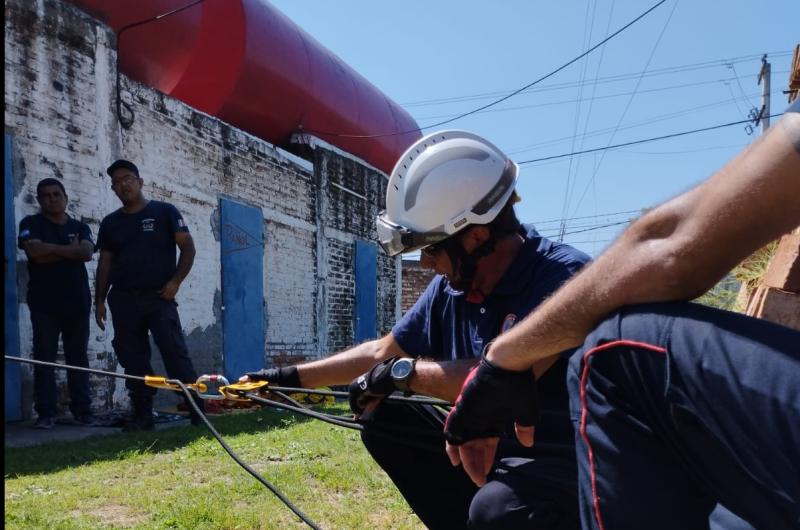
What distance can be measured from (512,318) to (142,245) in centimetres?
409

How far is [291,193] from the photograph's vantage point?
34.3 ft

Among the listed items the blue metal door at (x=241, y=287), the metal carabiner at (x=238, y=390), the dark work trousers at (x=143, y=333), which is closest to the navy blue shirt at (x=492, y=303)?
the metal carabiner at (x=238, y=390)

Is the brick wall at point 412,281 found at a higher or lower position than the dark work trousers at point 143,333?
higher

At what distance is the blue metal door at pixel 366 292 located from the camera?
1278 centimetres

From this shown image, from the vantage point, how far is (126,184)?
549 cm

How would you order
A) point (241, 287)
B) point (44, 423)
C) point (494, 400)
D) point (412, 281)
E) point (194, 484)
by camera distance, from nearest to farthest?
point (494, 400) < point (194, 484) < point (44, 423) < point (241, 287) < point (412, 281)

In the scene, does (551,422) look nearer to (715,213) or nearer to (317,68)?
(715,213)

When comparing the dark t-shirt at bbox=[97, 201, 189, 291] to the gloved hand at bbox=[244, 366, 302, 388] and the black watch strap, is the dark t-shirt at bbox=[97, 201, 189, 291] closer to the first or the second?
the gloved hand at bbox=[244, 366, 302, 388]

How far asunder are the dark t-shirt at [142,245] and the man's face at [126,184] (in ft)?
0.44

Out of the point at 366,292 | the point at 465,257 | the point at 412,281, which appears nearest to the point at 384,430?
the point at 465,257

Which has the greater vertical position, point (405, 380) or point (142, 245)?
point (142, 245)

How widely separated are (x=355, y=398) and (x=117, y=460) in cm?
261

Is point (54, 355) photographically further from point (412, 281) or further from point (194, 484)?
point (412, 281)

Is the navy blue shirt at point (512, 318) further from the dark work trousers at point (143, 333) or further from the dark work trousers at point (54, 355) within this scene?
the dark work trousers at point (54, 355)
